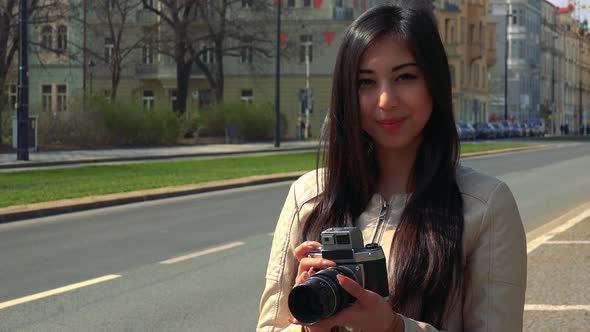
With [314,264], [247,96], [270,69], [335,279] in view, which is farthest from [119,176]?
[247,96]

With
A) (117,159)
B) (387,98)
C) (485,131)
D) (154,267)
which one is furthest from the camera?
(485,131)

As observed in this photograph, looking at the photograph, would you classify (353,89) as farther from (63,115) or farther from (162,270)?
(63,115)

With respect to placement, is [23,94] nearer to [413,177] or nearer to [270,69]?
[413,177]

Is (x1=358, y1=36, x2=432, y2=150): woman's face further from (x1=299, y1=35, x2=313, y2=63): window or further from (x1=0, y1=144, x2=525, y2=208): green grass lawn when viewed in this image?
(x1=299, y1=35, x2=313, y2=63): window

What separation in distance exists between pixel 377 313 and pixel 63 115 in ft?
139

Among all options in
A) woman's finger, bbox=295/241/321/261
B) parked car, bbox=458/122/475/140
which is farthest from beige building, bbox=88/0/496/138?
woman's finger, bbox=295/241/321/261

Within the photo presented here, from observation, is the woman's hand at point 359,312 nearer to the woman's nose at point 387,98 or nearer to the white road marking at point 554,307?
the woman's nose at point 387,98

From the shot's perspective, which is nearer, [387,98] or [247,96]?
[387,98]

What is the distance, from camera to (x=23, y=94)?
31594 mm

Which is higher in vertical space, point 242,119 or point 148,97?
point 148,97

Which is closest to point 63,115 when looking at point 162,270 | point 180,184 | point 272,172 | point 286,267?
point 272,172

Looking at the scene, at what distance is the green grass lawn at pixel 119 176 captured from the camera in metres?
18.8

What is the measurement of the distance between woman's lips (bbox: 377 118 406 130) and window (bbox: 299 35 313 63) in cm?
6627

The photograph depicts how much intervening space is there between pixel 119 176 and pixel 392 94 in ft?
73.0
